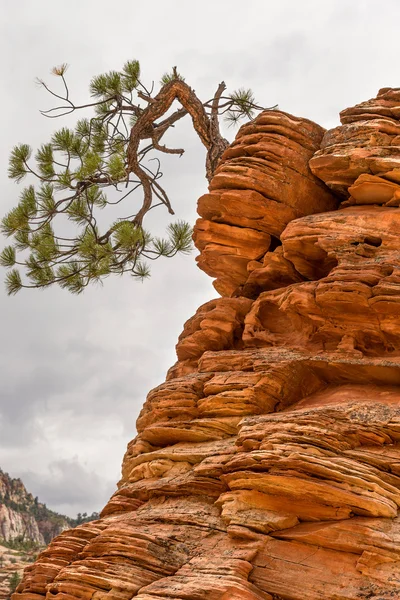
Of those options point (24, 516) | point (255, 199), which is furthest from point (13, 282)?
point (24, 516)

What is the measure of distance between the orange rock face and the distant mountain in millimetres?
65996

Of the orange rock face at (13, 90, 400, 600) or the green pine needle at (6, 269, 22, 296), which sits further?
the green pine needle at (6, 269, 22, 296)

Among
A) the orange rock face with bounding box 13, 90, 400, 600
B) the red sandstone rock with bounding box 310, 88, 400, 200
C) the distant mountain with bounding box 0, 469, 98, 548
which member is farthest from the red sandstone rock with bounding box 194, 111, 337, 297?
the distant mountain with bounding box 0, 469, 98, 548

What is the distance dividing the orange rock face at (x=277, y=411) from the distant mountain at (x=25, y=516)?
66.0 m

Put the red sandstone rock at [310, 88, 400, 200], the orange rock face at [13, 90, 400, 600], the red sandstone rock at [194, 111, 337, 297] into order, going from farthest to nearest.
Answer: the red sandstone rock at [194, 111, 337, 297] → the red sandstone rock at [310, 88, 400, 200] → the orange rock face at [13, 90, 400, 600]

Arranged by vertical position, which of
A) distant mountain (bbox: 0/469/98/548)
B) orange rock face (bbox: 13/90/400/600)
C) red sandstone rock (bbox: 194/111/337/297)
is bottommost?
orange rock face (bbox: 13/90/400/600)

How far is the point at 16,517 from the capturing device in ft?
287

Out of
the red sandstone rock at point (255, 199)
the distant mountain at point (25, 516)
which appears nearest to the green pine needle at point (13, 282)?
the red sandstone rock at point (255, 199)

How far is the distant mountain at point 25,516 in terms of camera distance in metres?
80.7

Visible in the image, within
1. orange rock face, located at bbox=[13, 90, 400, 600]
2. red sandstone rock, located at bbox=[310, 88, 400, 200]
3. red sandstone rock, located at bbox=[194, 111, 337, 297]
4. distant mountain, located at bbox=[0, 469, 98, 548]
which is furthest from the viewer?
distant mountain, located at bbox=[0, 469, 98, 548]

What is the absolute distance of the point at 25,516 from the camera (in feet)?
292

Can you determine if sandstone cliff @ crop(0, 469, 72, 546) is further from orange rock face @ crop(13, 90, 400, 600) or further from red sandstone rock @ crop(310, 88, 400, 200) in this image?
red sandstone rock @ crop(310, 88, 400, 200)

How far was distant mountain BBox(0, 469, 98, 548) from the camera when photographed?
3177 inches

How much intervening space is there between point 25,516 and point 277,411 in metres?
85.4
